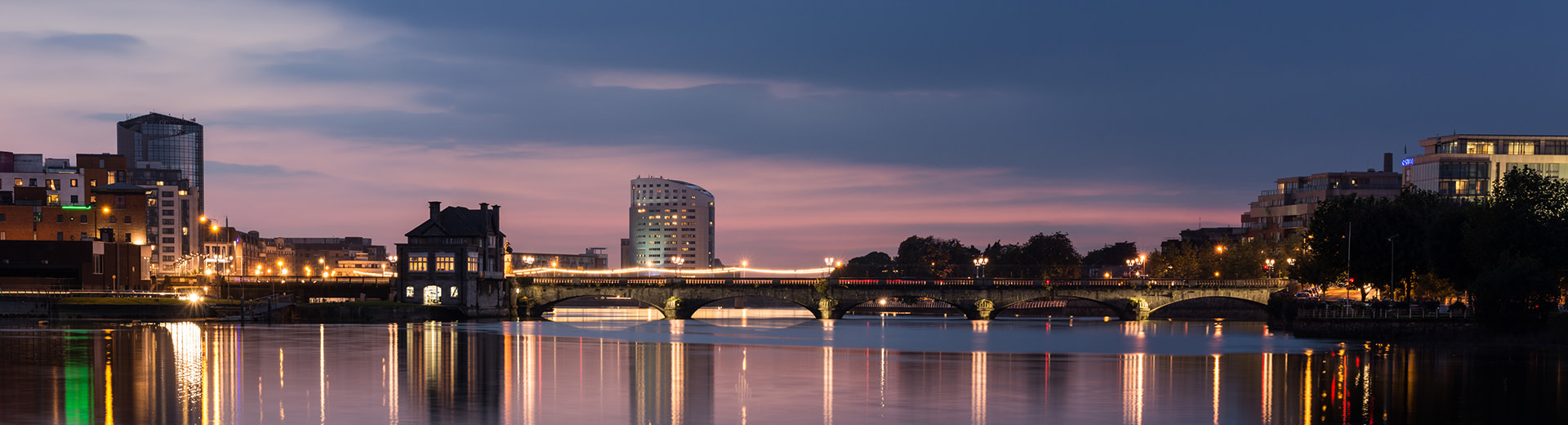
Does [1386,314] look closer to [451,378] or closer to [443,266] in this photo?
[451,378]

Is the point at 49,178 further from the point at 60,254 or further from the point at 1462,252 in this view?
the point at 1462,252

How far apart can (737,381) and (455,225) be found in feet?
329

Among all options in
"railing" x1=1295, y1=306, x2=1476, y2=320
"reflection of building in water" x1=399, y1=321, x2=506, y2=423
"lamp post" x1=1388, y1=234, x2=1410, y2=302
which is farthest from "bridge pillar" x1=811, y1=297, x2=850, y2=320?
"reflection of building in water" x1=399, y1=321, x2=506, y2=423

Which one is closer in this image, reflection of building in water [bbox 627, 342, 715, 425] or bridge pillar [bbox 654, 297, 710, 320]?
reflection of building in water [bbox 627, 342, 715, 425]

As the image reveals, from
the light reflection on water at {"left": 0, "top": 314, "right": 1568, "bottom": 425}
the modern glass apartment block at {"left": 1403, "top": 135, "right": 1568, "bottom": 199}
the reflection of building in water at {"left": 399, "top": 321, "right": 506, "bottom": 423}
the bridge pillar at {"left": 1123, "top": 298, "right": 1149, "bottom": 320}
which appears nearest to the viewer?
the reflection of building in water at {"left": 399, "top": 321, "right": 506, "bottom": 423}

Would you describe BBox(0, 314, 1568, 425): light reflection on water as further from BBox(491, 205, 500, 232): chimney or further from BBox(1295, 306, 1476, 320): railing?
BBox(491, 205, 500, 232): chimney

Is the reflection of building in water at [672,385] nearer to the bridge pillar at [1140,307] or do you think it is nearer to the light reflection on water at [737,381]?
the light reflection on water at [737,381]

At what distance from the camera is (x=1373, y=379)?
60219 millimetres

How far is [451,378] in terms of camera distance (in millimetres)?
58656

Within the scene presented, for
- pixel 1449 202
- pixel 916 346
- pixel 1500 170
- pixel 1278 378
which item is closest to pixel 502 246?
pixel 916 346

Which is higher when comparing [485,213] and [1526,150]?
[1526,150]

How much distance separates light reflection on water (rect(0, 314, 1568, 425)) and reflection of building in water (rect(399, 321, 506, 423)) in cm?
15

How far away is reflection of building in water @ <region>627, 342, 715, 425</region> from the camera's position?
147 feet

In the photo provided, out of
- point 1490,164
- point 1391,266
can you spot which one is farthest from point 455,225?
point 1490,164
